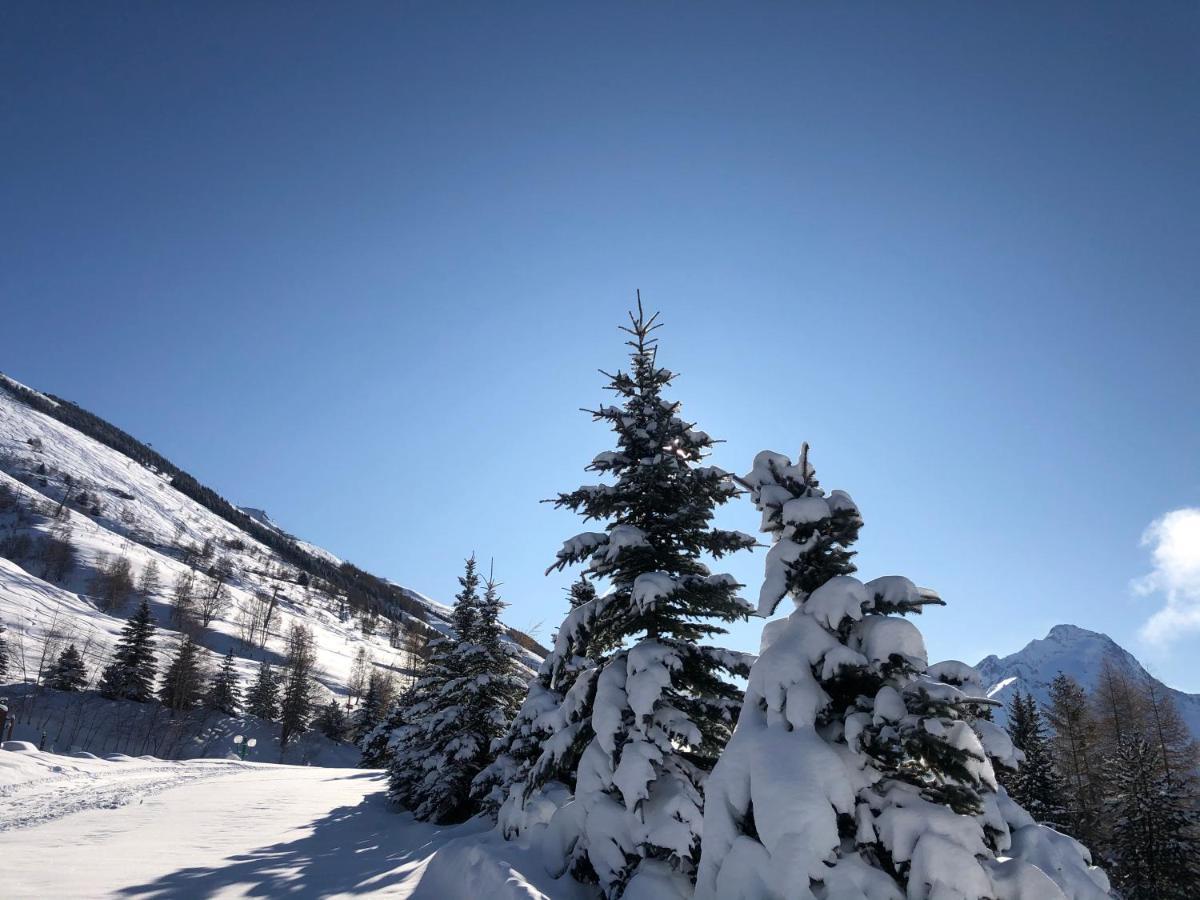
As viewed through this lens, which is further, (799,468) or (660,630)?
(660,630)

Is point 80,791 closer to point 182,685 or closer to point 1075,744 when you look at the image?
point 1075,744

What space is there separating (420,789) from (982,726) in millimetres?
17179

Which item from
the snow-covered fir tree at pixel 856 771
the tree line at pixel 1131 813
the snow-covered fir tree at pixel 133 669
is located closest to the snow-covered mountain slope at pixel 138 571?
the snow-covered fir tree at pixel 133 669

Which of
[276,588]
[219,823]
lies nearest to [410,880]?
[219,823]

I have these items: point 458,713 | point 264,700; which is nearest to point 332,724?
point 264,700

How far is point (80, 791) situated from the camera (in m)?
17.9

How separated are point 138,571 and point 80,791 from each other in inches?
4589

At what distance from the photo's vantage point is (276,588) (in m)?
138

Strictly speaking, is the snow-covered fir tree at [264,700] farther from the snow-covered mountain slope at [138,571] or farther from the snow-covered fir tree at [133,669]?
the snow-covered mountain slope at [138,571]

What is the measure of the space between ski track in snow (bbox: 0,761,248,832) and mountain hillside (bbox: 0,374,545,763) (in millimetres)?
12182

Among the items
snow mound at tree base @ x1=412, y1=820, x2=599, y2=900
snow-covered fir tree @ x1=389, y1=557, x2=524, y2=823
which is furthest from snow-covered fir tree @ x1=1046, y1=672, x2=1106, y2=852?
snow mound at tree base @ x1=412, y1=820, x2=599, y2=900

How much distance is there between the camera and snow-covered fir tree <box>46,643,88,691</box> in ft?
180

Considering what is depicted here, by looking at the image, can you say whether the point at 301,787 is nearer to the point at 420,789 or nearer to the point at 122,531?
the point at 420,789

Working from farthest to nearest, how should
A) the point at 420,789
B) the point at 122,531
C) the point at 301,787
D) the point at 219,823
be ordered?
the point at 122,531 → the point at 301,787 → the point at 420,789 → the point at 219,823
